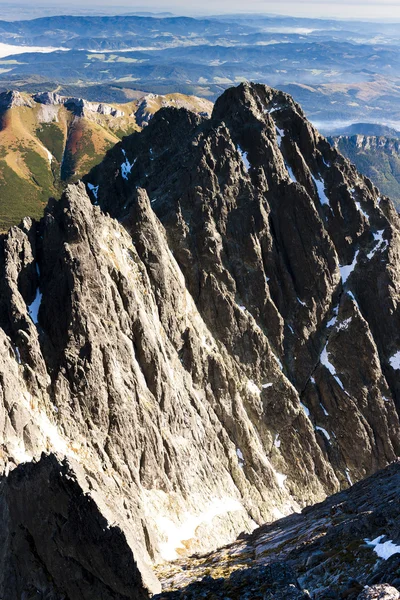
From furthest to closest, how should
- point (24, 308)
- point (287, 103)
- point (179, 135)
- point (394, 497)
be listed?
point (179, 135) < point (287, 103) < point (24, 308) < point (394, 497)

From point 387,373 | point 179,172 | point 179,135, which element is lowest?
point 387,373

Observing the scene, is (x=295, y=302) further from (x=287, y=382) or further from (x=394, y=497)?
(x=394, y=497)

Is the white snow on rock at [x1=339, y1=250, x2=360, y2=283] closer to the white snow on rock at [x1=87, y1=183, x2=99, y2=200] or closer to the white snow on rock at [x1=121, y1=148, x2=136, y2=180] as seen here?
the white snow on rock at [x1=121, y1=148, x2=136, y2=180]

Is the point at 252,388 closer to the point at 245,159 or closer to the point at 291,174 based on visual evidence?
the point at 245,159

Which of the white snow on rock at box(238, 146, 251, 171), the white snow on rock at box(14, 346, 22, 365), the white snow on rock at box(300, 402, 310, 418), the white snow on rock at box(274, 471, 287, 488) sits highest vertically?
the white snow on rock at box(238, 146, 251, 171)

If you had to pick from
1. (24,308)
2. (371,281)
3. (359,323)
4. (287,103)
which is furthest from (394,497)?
(287,103)

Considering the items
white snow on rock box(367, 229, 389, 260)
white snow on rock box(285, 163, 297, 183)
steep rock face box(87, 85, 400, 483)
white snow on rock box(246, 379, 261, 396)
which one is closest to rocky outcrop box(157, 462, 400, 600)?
white snow on rock box(246, 379, 261, 396)

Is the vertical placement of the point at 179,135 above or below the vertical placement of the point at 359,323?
above
